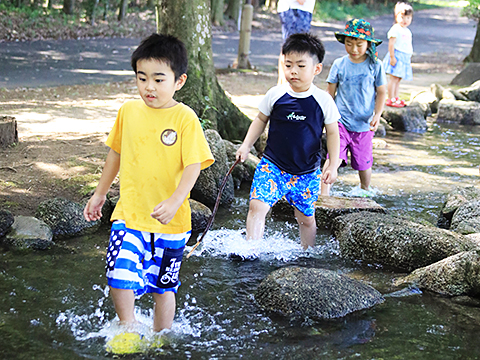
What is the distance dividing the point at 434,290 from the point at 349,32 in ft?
8.46

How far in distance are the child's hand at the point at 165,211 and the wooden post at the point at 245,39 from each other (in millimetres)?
10867

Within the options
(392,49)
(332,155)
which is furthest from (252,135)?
(392,49)

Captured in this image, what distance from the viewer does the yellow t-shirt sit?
302 centimetres

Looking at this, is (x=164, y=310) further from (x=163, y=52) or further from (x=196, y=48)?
(x=196, y=48)

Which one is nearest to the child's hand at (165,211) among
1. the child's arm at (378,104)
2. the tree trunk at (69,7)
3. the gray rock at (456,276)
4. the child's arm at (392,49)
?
Answer: the gray rock at (456,276)

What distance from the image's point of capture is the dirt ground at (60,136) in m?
5.57

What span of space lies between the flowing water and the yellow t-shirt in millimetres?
746

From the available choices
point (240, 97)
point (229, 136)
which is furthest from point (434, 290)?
point (240, 97)

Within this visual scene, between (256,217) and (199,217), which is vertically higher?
(256,217)

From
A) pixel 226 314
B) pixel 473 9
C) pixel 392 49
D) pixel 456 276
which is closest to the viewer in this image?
pixel 226 314

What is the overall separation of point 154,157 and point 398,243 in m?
2.44

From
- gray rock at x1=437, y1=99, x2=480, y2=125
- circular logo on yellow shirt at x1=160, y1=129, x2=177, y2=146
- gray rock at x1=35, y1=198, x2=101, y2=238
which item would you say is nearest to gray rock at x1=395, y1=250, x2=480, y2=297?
circular logo on yellow shirt at x1=160, y1=129, x2=177, y2=146

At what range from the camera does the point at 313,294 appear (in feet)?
12.3

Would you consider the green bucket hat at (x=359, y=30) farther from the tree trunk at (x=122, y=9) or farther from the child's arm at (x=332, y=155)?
the tree trunk at (x=122, y=9)
